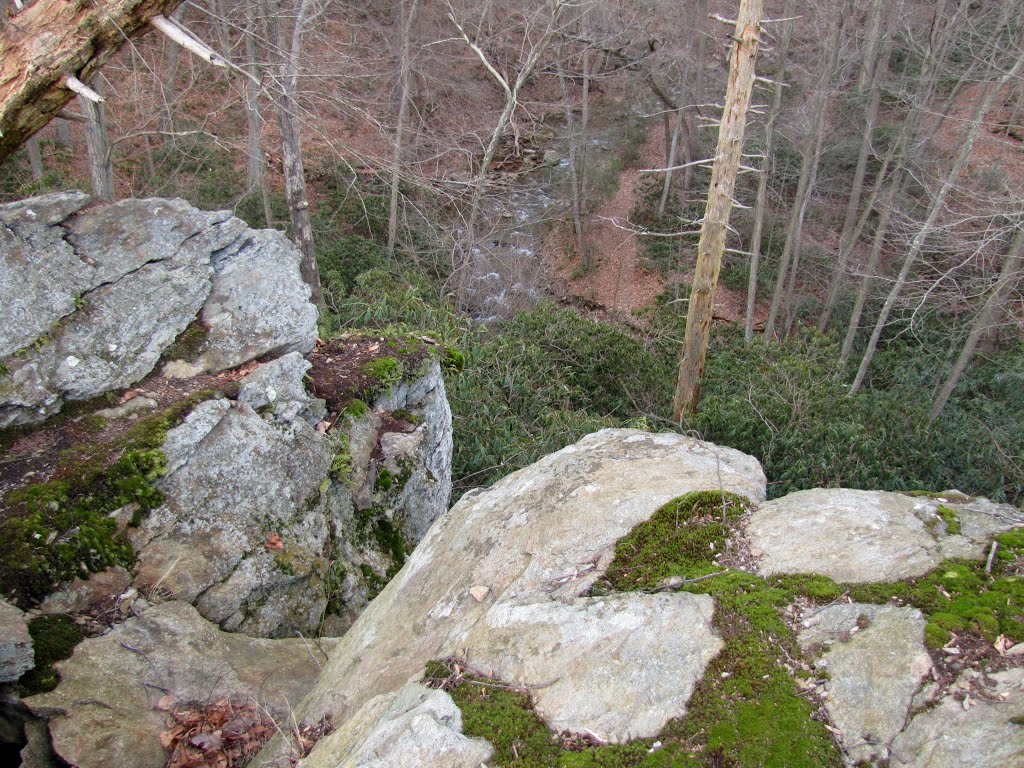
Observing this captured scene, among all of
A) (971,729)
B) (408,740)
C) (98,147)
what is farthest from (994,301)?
(98,147)

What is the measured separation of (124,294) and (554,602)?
168 inches

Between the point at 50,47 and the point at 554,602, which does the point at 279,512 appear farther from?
the point at 50,47

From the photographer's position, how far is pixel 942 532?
2.70 m

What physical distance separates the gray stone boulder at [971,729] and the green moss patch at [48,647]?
342 centimetres

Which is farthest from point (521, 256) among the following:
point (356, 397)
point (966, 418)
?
point (356, 397)

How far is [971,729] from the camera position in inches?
72.9

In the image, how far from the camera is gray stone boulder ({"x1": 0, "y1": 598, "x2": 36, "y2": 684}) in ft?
9.39

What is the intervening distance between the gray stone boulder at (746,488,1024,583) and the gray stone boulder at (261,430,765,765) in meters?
0.35

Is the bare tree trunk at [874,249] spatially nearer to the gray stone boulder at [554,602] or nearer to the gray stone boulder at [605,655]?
the gray stone boulder at [554,602]

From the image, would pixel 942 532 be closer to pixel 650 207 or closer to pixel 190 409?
pixel 190 409

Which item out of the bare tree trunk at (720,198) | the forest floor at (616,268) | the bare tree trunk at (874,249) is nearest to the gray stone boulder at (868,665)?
the bare tree trunk at (720,198)

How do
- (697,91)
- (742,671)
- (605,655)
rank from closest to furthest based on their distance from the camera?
(742,671) → (605,655) → (697,91)

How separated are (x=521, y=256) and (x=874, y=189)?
763 centimetres

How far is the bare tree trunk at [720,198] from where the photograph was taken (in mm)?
8266
